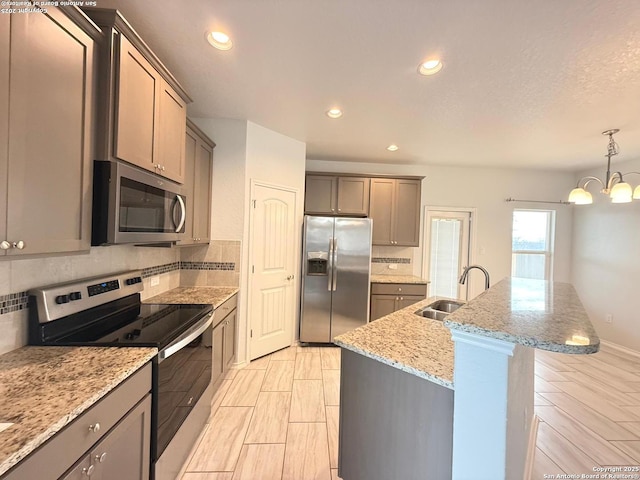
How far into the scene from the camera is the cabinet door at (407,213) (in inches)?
161

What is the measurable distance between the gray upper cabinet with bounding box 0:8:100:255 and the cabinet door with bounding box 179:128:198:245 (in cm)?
106

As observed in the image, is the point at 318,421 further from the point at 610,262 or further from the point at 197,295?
the point at 610,262

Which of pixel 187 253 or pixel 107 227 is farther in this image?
pixel 187 253

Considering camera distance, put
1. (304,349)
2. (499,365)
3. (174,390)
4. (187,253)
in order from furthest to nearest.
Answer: (304,349), (187,253), (174,390), (499,365)

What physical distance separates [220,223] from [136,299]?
1.16 meters

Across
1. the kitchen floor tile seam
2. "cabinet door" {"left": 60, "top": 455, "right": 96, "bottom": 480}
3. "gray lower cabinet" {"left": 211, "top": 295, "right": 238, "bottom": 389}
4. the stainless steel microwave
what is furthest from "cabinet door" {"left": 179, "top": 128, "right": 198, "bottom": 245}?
the kitchen floor tile seam

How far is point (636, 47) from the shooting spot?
163cm

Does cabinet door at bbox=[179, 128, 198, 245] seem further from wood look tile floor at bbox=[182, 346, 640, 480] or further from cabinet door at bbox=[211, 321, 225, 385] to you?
wood look tile floor at bbox=[182, 346, 640, 480]

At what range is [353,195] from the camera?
404cm

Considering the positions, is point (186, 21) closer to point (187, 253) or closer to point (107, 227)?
point (107, 227)

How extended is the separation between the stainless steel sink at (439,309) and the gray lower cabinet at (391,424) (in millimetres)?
833

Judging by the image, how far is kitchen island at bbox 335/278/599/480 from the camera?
887 millimetres

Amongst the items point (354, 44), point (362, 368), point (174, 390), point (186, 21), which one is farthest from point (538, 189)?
point (174, 390)

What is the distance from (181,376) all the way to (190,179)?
5.20 feet
